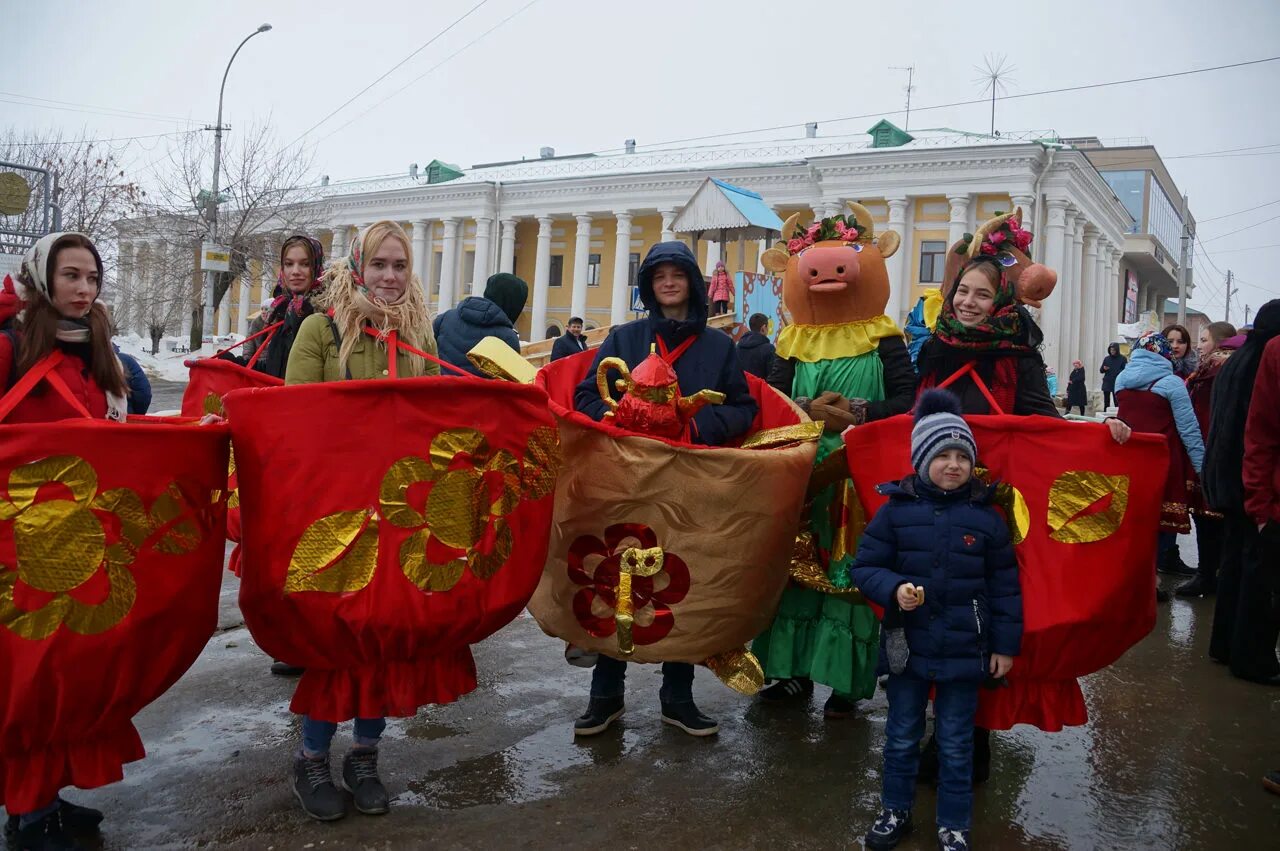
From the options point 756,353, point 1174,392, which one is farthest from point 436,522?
point 1174,392

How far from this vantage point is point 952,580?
9.31ft

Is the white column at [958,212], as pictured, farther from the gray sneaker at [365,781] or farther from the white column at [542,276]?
the gray sneaker at [365,781]

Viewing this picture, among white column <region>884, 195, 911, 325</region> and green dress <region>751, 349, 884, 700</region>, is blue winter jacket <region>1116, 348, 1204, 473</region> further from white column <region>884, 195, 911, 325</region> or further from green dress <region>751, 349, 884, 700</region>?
white column <region>884, 195, 911, 325</region>

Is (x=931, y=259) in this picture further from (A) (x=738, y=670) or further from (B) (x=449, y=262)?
(A) (x=738, y=670)

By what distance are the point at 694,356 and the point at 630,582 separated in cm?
95

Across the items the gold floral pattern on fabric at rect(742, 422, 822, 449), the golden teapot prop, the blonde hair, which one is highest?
the blonde hair

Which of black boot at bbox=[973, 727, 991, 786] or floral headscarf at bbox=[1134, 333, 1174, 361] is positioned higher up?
floral headscarf at bbox=[1134, 333, 1174, 361]

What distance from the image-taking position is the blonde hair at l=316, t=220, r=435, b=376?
3.28m

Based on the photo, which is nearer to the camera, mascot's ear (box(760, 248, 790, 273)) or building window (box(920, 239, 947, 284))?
mascot's ear (box(760, 248, 790, 273))

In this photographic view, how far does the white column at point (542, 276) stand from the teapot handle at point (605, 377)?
43237 mm

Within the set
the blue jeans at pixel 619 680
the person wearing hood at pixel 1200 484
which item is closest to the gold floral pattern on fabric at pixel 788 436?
the blue jeans at pixel 619 680

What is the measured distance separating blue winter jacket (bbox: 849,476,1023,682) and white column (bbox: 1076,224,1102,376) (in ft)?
143

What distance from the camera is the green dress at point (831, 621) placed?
3.80m

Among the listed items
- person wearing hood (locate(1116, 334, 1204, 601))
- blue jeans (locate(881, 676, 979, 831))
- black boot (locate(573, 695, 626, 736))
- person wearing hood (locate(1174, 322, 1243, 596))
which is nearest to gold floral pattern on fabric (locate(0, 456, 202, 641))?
black boot (locate(573, 695, 626, 736))
